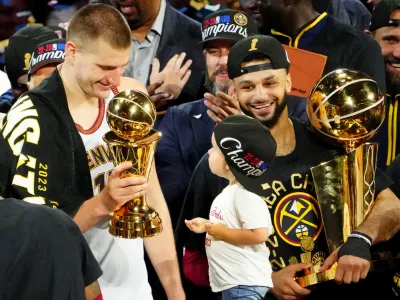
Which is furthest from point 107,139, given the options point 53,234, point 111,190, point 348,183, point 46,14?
point 46,14

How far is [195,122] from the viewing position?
4062 mm

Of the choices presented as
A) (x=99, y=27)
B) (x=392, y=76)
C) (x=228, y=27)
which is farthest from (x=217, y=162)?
(x=392, y=76)

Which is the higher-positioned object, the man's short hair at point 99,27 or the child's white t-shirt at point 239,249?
the man's short hair at point 99,27

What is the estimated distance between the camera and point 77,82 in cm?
314

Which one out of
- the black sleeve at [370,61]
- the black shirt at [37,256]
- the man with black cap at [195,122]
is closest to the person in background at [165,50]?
the man with black cap at [195,122]

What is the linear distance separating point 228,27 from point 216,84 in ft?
0.92

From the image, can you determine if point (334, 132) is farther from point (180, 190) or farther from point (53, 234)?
point (53, 234)

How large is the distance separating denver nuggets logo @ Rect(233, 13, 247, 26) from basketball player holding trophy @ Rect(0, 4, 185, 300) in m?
0.99

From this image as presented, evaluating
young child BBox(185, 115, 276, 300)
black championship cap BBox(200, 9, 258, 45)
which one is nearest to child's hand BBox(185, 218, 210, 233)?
young child BBox(185, 115, 276, 300)

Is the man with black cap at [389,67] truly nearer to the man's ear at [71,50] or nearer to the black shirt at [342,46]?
the black shirt at [342,46]

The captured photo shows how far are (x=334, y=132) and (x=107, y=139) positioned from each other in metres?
0.89

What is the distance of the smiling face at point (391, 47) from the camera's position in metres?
4.54

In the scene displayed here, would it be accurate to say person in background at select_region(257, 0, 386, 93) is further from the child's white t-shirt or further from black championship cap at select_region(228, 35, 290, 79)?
the child's white t-shirt

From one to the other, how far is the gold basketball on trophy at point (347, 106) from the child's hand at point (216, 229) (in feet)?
1.84
